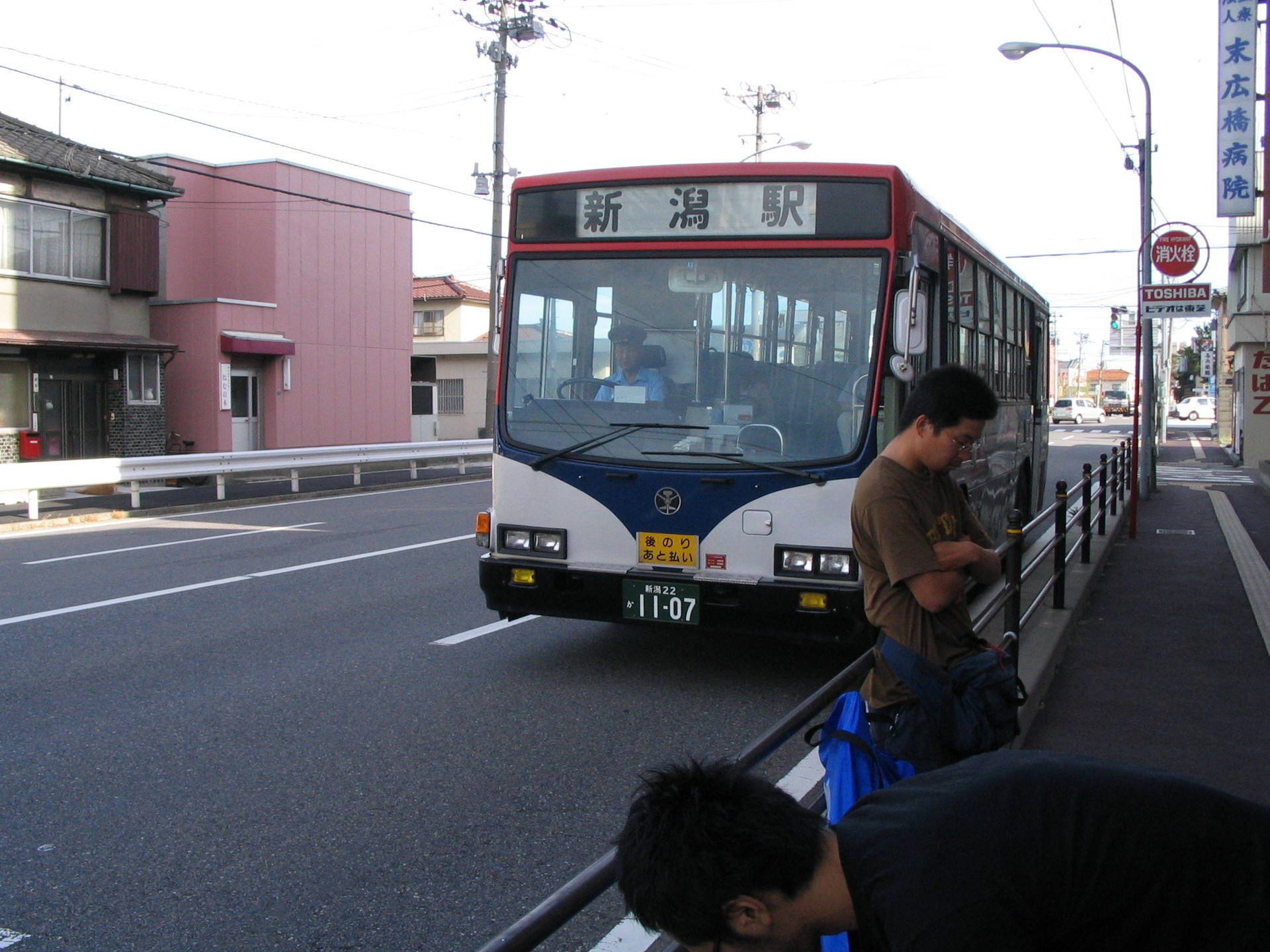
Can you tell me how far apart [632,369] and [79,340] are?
19052 millimetres

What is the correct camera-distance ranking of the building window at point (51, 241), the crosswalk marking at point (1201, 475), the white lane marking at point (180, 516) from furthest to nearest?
1. the crosswalk marking at point (1201, 475)
2. the building window at point (51, 241)
3. the white lane marking at point (180, 516)

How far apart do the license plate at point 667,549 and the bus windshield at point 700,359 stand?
1.42ft

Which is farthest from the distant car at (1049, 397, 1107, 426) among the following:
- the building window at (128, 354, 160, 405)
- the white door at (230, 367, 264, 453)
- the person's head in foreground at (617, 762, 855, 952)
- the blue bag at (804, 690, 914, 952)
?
the person's head in foreground at (617, 762, 855, 952)

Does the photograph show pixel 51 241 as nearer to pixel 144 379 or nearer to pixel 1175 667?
pixel 144 379

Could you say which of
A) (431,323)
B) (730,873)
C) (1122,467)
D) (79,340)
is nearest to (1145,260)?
(1122,467)

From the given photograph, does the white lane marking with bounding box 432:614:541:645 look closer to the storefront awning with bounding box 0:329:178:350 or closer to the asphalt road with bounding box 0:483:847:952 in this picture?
the asphalt road with bounding box 0:483:847:952

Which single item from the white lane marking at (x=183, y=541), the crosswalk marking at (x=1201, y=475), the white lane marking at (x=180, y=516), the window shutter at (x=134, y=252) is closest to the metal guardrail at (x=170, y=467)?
the white lane marking at (x=180, y=516)

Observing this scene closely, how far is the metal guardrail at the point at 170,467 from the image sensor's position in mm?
16219

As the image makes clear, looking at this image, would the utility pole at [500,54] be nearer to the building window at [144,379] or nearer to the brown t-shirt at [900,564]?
the building window at [144,379]

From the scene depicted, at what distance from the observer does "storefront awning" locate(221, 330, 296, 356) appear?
25609 millimetres

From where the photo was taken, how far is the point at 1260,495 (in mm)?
20578

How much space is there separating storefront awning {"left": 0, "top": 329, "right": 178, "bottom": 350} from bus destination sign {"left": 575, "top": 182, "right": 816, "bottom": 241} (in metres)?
18.0

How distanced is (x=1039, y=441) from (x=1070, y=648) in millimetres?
7013

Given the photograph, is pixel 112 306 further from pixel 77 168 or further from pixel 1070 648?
pixel 1070 648
